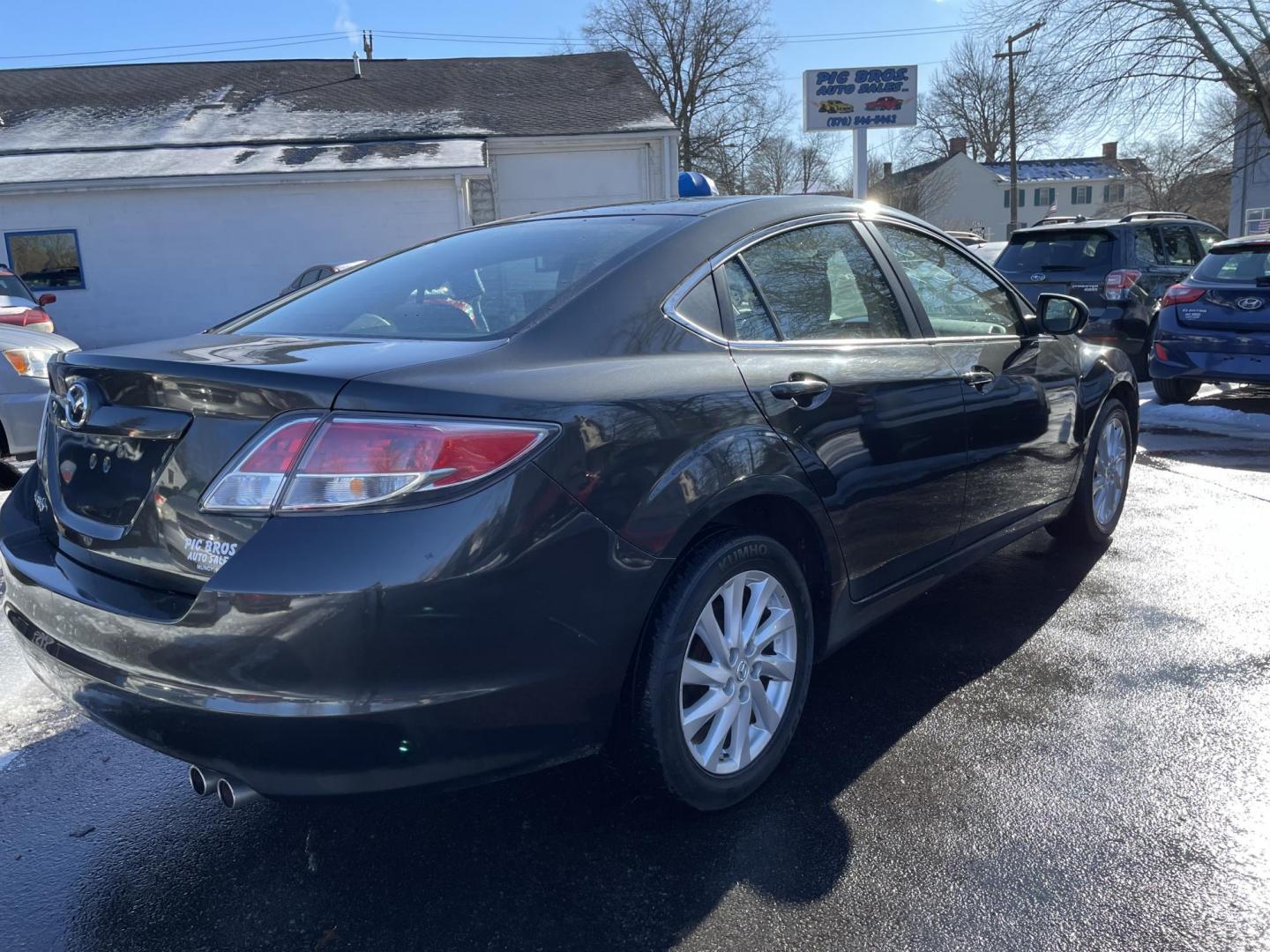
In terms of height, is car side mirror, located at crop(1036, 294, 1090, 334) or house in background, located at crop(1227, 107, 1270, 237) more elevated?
house in background, located at crop(1227, 107, 1270, 237)

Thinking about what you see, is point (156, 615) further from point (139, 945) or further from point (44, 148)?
point (44, 148)

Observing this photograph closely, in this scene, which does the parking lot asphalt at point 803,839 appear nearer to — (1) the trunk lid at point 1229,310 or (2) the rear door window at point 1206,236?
(1) the trunk lid at point 1229,310

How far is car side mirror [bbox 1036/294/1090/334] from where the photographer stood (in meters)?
4.12

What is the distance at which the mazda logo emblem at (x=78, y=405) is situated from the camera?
2361 millimetres

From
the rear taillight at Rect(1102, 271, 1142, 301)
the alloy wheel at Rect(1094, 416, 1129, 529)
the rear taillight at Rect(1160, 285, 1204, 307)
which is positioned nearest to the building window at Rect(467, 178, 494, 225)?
the rear taillight at Rect(1102, 271, 1142, 301)

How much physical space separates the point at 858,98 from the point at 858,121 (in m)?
0.34

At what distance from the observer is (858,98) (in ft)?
48.2

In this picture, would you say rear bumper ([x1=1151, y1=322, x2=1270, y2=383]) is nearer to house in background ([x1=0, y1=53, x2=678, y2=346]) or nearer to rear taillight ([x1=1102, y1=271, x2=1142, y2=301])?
rear taillight ([x1=1102, y1=271, x2=1142, y2=301])

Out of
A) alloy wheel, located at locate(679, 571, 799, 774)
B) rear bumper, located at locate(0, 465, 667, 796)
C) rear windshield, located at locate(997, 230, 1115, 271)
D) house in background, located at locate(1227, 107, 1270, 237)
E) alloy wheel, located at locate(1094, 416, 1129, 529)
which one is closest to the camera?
rear bumper, located at locate(0, 465, 667, 796)


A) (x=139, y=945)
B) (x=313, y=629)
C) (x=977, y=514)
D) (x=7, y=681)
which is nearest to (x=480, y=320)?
(x=313, y=629)

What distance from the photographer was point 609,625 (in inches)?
87.8

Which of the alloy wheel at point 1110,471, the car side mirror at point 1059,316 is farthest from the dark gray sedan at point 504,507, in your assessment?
the alloy wheel at point 1110,471

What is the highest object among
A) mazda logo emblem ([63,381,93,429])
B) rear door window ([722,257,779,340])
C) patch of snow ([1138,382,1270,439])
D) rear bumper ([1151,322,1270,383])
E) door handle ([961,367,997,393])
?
rear door window ([722,257,779,340])

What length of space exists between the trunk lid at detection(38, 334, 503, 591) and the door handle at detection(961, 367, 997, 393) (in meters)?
1.83
